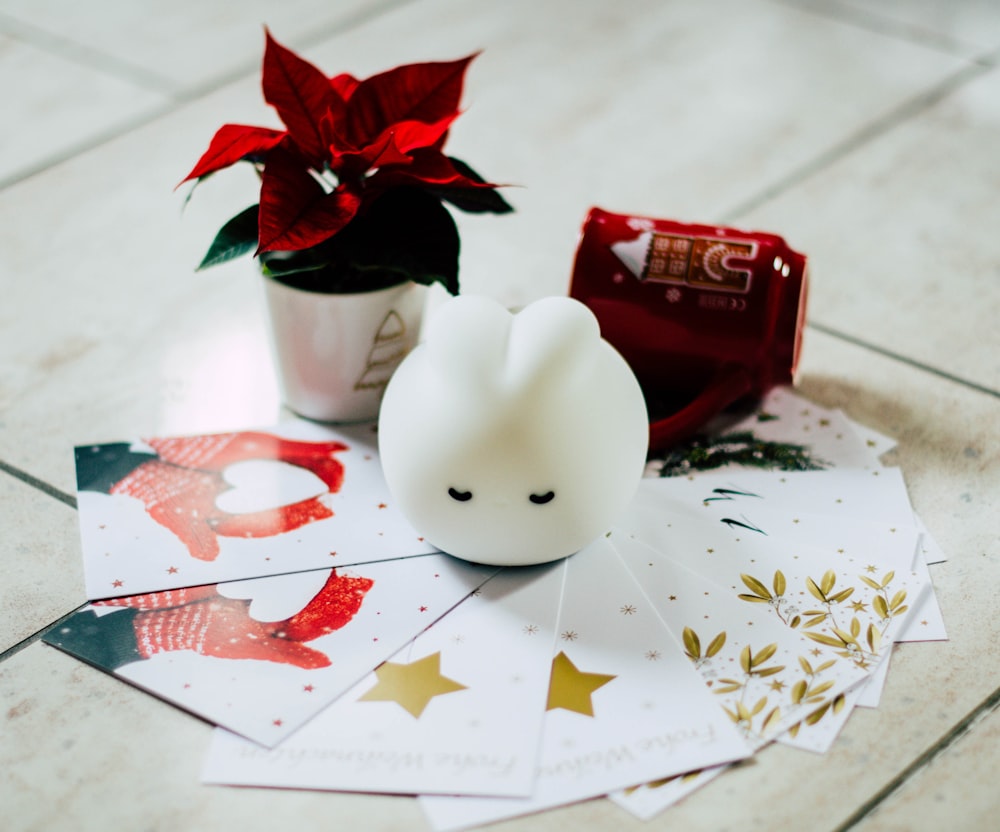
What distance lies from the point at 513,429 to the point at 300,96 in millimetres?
363

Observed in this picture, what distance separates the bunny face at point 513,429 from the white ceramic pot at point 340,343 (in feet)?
0.53

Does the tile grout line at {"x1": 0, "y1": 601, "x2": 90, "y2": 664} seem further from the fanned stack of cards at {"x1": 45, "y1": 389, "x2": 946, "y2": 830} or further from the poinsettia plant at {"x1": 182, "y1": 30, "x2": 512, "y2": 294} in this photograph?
the poinsettia plant at {"x1": 182, "y1": 30, "x2": 512, "y2": 294}

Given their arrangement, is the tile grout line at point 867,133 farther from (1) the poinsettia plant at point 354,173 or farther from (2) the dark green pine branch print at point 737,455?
(1) the poinsettia plant at point 354,173

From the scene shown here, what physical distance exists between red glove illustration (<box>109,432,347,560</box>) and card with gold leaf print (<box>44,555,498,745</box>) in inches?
2.7

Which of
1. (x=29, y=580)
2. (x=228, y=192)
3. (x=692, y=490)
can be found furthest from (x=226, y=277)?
(x=692, y=490)

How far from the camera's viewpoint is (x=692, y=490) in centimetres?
107

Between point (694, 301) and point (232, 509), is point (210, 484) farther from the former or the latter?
point (694, 301)

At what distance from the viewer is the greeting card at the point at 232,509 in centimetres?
98

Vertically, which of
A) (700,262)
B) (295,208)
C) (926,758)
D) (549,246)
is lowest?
(926,758)

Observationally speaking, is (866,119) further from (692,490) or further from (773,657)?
(773,657)

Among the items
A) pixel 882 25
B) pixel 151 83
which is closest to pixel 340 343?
pixel 151 83

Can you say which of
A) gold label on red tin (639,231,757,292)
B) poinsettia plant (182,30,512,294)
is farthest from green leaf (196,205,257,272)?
gold label on red tin (639,231,757,292)

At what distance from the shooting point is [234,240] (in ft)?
3.40

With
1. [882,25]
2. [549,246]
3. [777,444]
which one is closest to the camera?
[777,444]
